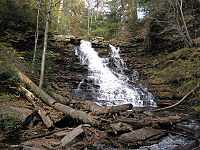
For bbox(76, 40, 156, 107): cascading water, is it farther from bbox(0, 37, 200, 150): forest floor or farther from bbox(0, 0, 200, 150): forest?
bbox(0, 37, 200, 150): forest floor

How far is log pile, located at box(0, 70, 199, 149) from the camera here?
9797mm

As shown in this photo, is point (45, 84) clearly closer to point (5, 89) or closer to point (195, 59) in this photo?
point (5, 89)

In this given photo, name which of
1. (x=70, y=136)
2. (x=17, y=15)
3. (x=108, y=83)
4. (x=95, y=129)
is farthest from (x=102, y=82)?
(x=70, y=136)

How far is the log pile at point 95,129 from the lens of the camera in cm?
980

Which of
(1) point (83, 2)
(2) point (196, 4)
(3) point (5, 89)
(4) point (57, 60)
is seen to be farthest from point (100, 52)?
(1) point (83, 2)

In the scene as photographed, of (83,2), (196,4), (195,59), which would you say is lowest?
(195,59)

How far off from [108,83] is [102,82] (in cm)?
42

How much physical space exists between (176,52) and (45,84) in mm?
10152

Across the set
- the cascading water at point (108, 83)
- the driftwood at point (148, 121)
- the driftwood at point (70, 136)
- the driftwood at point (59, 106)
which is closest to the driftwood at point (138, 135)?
the driftwood at point (148, 121)

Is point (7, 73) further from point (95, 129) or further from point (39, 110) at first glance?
point (95, 129)

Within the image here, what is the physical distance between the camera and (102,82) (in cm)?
2266

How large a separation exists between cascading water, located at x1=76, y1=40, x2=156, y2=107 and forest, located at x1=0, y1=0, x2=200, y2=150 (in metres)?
0.07

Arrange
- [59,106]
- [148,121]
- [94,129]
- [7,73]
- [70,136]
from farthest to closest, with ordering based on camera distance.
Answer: [7,73]
[59,106]
[148,121]
[94,129]
[70,136]

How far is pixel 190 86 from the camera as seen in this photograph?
19.0 metres
